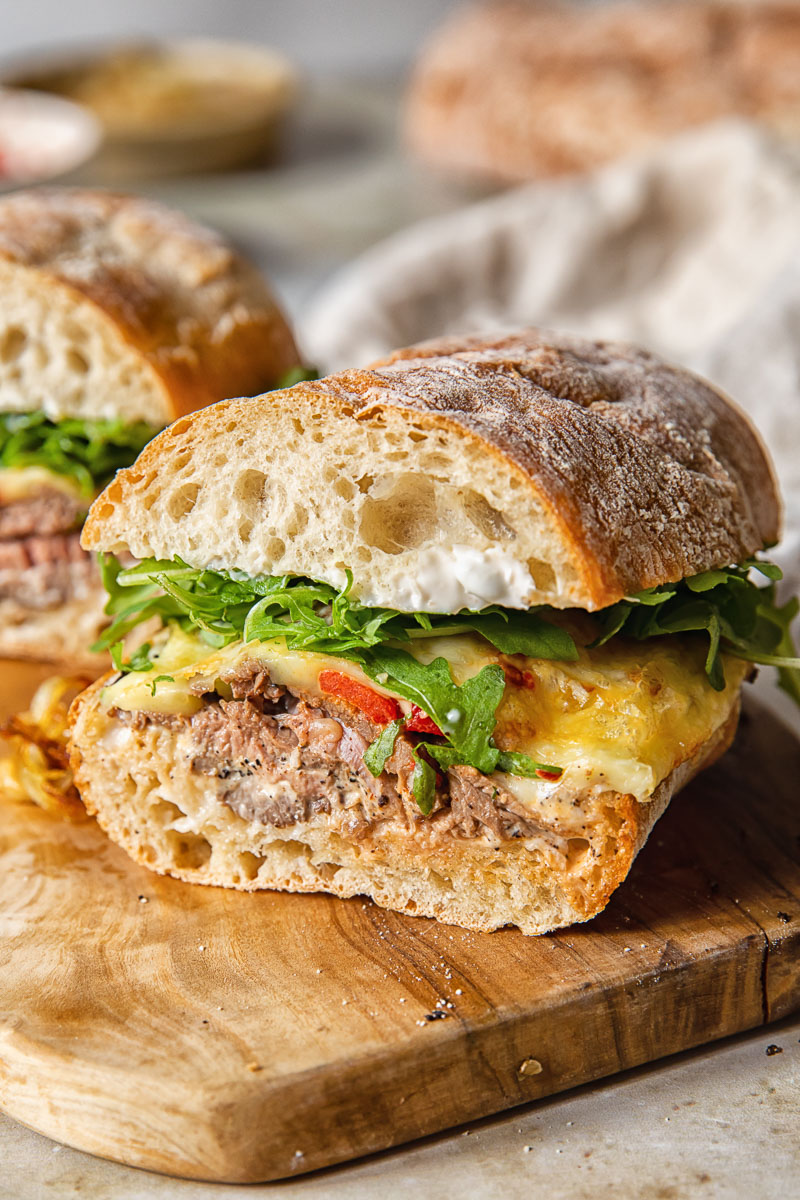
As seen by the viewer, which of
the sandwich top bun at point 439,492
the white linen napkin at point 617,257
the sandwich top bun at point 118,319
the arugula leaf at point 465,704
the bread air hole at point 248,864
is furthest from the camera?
the white linen napkin at point 617,257

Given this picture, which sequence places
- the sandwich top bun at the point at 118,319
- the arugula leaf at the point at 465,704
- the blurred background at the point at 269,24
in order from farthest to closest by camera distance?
the blurred background at the point at 269,24 < the sandwich top bun at the point at 118,319 < the arugula leaf at the point at 465,704

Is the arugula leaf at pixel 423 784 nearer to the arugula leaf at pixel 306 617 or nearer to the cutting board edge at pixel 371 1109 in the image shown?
the arugula leaf at pixel 306 617

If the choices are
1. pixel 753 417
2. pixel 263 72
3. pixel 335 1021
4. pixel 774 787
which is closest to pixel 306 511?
pixel 335 1021

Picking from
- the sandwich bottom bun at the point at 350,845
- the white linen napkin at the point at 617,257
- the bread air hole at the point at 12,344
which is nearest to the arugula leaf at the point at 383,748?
the sandwich bottom bun at the point at 350,845

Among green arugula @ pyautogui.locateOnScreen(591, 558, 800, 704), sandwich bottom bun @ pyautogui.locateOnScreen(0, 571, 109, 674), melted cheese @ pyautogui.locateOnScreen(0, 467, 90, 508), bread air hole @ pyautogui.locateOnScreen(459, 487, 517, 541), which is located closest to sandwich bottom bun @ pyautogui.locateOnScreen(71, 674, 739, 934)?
green arugula @ pyautogui.locateOnScreen(591, 558, 800, 704)

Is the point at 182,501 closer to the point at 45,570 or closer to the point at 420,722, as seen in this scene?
the point at 420,722

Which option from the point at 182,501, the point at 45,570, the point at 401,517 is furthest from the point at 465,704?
the point at 45,570

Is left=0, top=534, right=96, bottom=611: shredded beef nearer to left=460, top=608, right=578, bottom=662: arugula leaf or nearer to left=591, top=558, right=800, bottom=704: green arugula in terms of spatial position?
left=460, top=608, right=578, bottom=662: arugula leaf
